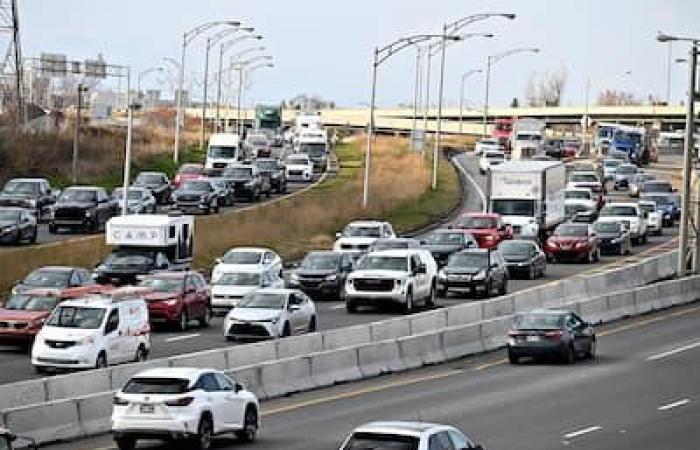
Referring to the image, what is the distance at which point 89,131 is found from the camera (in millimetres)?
114250

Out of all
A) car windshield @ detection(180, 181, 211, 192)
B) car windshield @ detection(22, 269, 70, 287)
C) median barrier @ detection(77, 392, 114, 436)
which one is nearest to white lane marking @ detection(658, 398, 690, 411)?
median barrier @ detection(77, 392, 114, 436)

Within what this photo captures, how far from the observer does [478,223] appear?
2520 inches

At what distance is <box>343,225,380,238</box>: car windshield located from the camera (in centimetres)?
6012

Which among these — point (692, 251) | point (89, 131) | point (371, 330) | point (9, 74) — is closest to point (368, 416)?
point (371, 330)

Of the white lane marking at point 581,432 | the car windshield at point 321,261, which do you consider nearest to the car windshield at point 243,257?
the car windshield at point 321,261

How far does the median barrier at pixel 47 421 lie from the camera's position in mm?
24281

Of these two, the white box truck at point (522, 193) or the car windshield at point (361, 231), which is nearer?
the car windshield at point (361, 231)

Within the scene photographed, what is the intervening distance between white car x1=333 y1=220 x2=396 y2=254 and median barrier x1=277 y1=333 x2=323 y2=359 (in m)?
21.4

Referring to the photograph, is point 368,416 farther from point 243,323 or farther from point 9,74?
point 9,74

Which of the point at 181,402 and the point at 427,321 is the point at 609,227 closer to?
the point at 427,321

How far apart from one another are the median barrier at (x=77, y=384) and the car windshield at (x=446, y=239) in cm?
2987

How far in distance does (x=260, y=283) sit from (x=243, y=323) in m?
6.73

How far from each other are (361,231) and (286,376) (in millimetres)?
27767

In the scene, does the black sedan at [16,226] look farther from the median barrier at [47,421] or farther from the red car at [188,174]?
the median barrier at [47,421]
